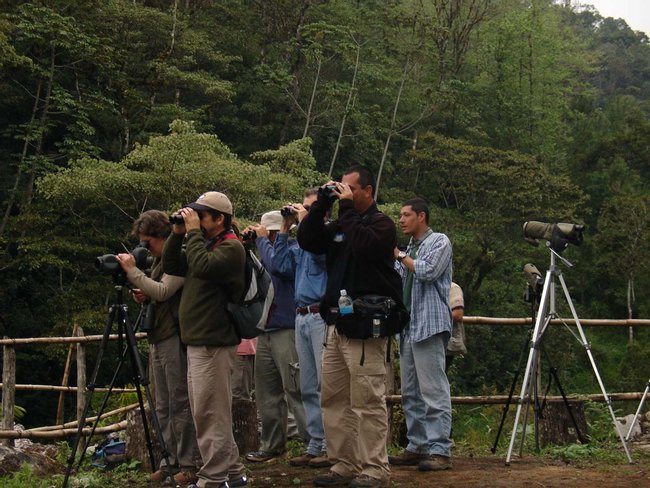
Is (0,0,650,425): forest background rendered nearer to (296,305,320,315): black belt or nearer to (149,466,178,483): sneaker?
(296,305,320,315): black belt

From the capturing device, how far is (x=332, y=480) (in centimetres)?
516

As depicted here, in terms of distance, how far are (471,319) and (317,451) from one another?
1.99 metres

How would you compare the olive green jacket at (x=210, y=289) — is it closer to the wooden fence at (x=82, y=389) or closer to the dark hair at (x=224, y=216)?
the dark hair at (x=224, y=216)

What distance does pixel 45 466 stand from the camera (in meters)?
6.31

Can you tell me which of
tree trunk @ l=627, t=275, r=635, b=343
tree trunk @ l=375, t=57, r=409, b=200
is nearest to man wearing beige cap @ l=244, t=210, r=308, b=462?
tree trunk @ l=375, t=57, r=409, b=200

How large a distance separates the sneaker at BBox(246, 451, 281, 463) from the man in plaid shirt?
774 millimetres

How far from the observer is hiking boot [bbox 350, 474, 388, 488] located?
4943 millimetres

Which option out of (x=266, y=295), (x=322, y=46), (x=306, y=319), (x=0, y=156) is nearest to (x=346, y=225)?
(x=266, y=295)

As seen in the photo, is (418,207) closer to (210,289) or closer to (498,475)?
(210,289)

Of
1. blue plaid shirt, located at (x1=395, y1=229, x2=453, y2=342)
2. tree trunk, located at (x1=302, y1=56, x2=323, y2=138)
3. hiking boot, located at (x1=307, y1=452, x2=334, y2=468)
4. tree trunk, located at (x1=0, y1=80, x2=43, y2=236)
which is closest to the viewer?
hiking boot, located at (x1=307, y1=452, x2=334, y2=468)

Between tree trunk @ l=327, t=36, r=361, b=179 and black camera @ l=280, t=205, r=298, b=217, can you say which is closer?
black camera @ l=280, t=205, r=298, b=217

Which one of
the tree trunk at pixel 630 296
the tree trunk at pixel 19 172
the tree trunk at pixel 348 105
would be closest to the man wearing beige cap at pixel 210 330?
the tree trunk at pixel 19 172

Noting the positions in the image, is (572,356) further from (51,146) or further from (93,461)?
(93,461)

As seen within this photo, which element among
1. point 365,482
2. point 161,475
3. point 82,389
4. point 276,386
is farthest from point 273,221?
point 82,389
